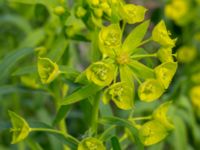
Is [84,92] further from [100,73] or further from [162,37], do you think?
[162,37]

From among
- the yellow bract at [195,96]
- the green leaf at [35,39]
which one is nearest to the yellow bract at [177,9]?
the yellow bract at [195,96]

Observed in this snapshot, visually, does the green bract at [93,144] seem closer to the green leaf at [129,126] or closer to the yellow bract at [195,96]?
the green leaf at [129,126]

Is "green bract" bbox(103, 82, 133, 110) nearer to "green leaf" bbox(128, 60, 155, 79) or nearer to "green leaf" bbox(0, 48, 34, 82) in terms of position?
"green leaf" bbox(128, 60, 155, 79)

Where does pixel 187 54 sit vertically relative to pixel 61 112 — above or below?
below

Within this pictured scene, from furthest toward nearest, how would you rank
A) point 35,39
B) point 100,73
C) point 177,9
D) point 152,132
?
point 177,9, point 35,39, point 152,132, point 100,73

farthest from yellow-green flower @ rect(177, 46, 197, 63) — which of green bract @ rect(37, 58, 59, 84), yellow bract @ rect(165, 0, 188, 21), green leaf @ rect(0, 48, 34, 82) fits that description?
green bract @ rect(37, 58, 59, 84)

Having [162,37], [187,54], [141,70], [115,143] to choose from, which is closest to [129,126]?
[115,143]
